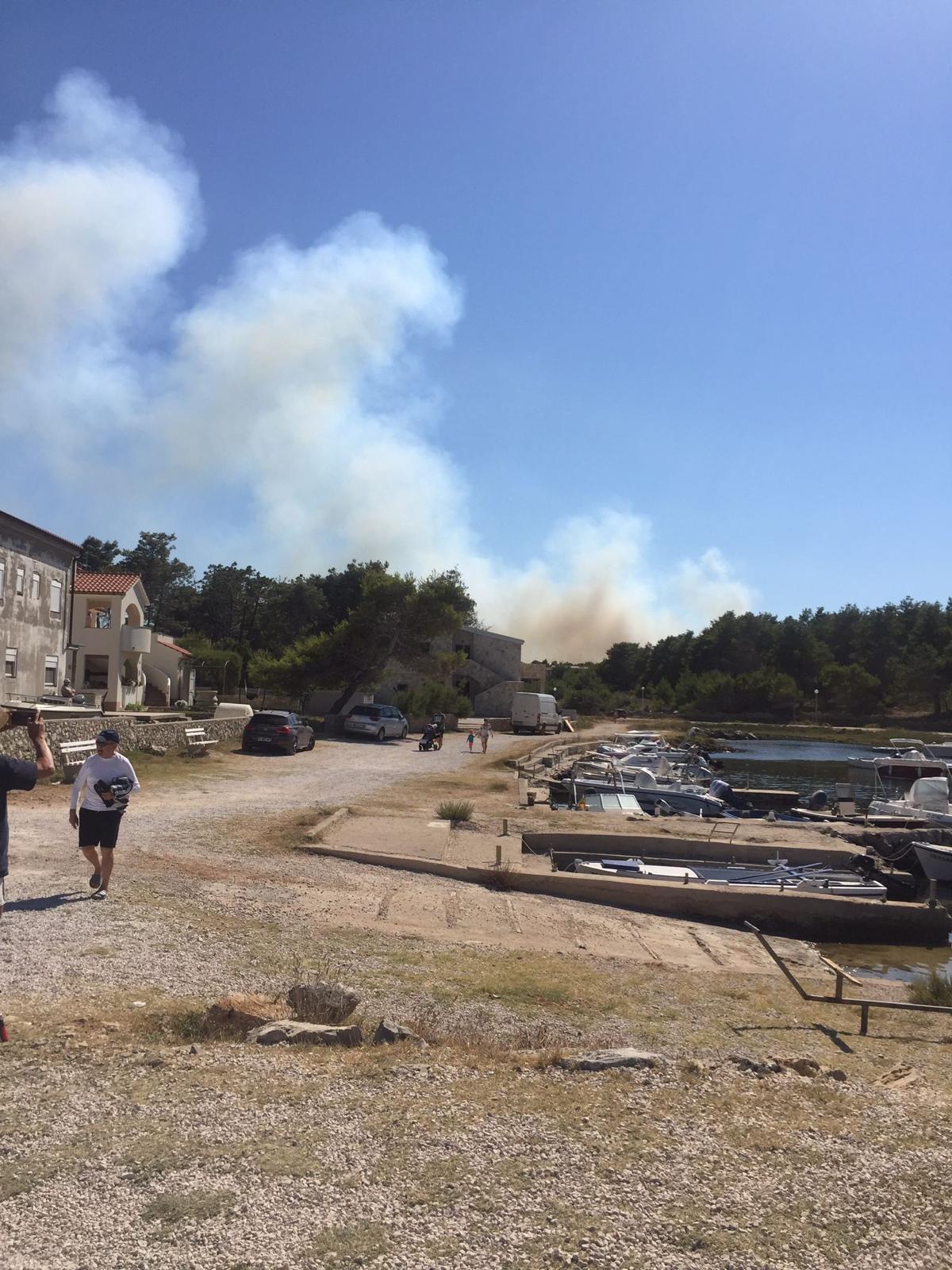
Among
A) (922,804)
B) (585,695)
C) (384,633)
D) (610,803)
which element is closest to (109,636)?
(384,633)

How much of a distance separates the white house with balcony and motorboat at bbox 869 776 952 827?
33.6 m

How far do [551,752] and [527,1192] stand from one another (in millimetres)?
42432

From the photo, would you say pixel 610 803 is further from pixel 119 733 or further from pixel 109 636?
pixel 109 636

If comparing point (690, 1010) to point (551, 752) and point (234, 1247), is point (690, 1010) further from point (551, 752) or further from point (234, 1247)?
point (551, 752)

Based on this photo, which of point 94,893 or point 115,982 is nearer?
point 115,982

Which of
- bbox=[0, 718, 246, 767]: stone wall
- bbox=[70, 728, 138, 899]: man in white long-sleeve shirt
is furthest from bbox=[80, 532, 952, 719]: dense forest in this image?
bbox=[70, 728, 138, 899]: man in white long-sleeve shirt

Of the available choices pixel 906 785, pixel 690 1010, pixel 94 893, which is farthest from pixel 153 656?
pixel 690 1010

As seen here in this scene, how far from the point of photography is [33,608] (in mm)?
35656

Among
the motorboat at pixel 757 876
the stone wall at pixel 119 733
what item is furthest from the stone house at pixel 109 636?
the motorboat at pixel 757 876

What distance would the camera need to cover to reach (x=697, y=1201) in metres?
4.08

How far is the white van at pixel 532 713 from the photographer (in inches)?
2328

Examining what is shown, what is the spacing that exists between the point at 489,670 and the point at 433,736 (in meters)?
30.2

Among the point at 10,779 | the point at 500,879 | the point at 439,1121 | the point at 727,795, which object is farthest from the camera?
the point at 727,795

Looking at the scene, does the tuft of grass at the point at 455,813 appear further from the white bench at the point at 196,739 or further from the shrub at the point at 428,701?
the shrub at the point at 428,701
